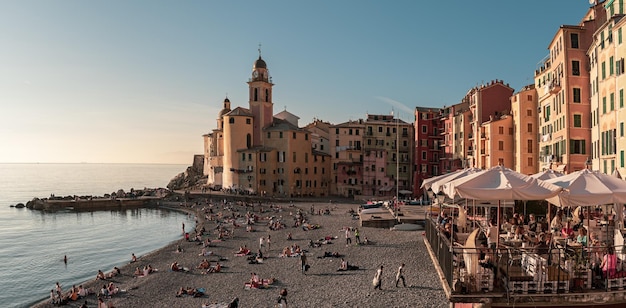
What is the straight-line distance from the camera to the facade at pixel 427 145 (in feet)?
249

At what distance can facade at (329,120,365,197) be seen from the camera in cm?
8444

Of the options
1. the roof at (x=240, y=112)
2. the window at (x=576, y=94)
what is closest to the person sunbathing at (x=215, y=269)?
the window at (x=576, y=94)

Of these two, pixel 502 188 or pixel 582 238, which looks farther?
pixel 582 238

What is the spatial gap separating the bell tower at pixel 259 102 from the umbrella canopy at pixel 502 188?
7687 centimetres

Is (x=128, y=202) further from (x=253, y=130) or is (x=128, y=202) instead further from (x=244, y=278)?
(x=244, y=278)

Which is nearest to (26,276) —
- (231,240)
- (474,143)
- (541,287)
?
(231,240)

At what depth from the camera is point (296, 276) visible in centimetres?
2898

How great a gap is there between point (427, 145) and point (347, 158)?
17.9 m

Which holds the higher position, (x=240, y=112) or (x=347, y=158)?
(x=240, y=112)

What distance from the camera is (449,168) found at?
71.3 meters

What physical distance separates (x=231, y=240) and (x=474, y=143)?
37781 mm

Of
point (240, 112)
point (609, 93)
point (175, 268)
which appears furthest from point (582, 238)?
point (240, 112)

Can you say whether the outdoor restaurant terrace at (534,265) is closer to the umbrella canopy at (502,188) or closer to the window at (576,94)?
the umbrella canopy at (502,188)

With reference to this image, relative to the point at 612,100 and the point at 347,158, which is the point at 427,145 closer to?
the point at 347,158
